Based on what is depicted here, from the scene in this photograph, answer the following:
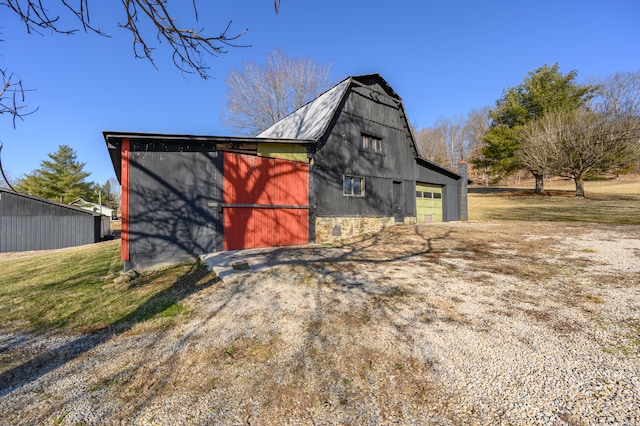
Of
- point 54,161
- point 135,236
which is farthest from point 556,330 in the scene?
point 54,161

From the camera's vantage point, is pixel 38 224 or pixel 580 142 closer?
pixel 38 224

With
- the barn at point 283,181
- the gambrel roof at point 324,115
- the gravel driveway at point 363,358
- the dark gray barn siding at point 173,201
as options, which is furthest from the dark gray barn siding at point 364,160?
the gravel driveway at point 363,358

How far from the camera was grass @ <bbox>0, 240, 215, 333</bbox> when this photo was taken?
14.1 feet

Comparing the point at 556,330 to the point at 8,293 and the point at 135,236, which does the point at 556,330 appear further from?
the point at 8,293

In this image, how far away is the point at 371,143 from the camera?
1277 centimetres

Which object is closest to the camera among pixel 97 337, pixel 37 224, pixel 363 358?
pixel 363 358

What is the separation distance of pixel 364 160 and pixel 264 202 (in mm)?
5387

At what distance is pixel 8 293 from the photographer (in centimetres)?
648

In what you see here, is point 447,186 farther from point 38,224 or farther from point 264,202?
point 38,224

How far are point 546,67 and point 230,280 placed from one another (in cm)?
3979

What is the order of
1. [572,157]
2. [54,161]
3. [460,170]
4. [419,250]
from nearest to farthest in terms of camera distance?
[419,250] → [460,170] → [572,157] → [54,161]

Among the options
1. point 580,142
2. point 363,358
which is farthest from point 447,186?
point 580,142

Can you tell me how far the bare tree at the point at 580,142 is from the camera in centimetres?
2194

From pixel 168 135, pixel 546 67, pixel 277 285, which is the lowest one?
pixel 277 285
